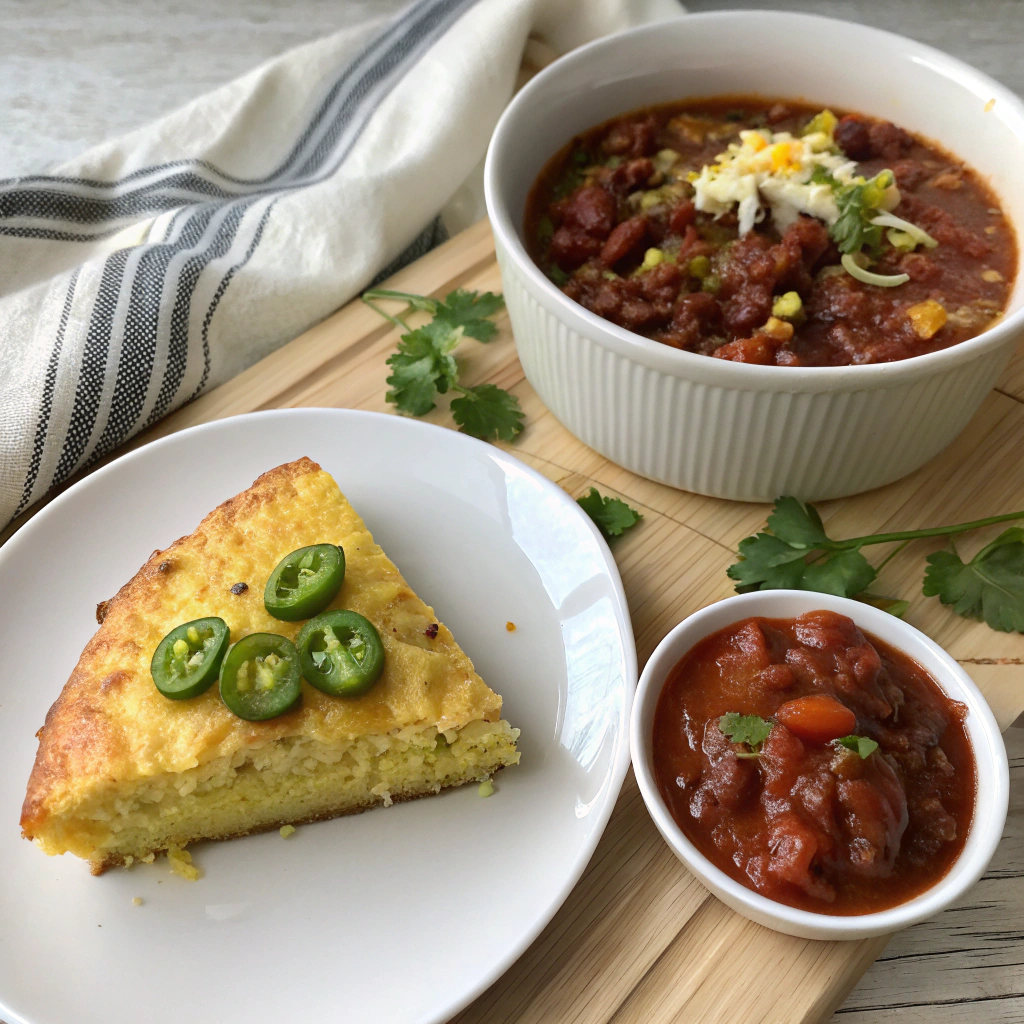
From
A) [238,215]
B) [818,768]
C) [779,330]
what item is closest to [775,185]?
[779,330]

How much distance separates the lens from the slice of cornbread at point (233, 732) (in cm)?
326

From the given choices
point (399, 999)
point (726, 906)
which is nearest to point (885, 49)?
point (726, 906)

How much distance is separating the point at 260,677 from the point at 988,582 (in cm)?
250

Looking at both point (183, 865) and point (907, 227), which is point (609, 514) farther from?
point (183, 865)

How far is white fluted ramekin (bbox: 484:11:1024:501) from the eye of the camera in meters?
3.62

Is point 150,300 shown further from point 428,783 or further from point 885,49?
point 885,49

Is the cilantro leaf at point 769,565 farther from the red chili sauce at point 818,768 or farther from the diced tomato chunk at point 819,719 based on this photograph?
the diced tomato chunk at point 819,719

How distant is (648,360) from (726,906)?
175 centimetres

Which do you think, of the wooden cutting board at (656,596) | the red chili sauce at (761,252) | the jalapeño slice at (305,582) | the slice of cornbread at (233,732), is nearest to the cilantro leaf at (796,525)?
the wooden cutting board at (656,596)

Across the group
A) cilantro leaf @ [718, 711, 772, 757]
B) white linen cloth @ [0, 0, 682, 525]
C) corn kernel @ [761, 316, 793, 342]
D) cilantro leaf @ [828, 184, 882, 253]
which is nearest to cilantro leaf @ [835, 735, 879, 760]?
cilantro leaf @ [718, 711, 772, 757]

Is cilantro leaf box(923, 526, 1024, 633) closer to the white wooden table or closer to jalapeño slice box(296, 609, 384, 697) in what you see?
jalapeño slice box(296, 609, 384, 697)

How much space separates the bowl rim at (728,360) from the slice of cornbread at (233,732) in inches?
43.6

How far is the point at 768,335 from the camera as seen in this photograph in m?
3.83

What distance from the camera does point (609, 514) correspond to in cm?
416
